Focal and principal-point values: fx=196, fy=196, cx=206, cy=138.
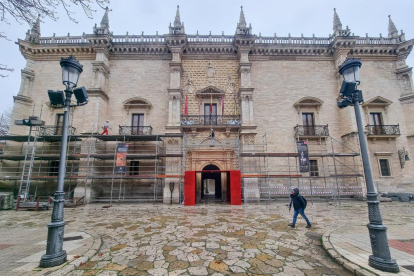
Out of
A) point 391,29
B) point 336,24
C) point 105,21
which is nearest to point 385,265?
point 336,24

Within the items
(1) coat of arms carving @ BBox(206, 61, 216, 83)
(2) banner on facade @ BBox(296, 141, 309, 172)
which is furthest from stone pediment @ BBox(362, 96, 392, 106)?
(1) coat of arms carving @ BBox(206, 61, 216, 83)

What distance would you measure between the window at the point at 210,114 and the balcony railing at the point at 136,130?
4.82 m

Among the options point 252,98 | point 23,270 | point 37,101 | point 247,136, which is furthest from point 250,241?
point 37,101

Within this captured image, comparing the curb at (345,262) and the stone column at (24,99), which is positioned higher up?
the stone column at (24,99)

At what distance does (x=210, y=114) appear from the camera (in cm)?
1698

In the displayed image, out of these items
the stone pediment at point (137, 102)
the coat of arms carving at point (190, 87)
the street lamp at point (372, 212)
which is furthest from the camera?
the coat of arms carving at point (190, 87)

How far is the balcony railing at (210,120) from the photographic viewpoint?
632 inches

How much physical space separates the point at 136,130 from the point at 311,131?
14969 millimetres

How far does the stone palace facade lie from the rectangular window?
0.11 metres

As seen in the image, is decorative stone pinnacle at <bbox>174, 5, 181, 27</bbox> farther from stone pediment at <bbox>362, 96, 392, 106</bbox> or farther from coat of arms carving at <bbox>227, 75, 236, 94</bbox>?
stone pediment at <bbox>362, 96, 392, 106</bbox>

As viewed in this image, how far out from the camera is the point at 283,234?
20.2ft

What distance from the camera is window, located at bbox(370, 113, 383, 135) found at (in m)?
16.6

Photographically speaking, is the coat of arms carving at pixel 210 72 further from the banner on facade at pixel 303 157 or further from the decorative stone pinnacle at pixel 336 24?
the decorative stone pinnacle at pixel 336 24

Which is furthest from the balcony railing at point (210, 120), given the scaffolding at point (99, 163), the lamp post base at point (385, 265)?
the lamp post base at point (385, 265)
